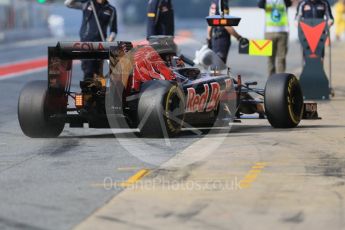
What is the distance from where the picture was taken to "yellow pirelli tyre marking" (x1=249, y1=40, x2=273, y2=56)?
1709 cm

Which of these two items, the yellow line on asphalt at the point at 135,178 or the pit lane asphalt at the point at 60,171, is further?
the yellow line on asphalt at the point at 135,178

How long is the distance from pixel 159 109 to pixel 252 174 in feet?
7.26

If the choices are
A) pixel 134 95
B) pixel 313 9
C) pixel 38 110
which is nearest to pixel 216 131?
pixel 134 95

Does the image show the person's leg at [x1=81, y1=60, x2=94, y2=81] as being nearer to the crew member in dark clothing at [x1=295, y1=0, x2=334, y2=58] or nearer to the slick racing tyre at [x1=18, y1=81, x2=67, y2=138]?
the crew member in dark clothing at [x1=295, y1=0, x2=334, y2=58]

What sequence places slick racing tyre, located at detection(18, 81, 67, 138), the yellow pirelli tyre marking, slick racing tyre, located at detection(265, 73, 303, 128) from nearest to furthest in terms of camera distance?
1. slick racing tyre, located at detection(18, 81, 67, 138)
2. slick racing tyre, located at detection(265, 73, 303, 128)
3. the yellow pirelli tyre marking

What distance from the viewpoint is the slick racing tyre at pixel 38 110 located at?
12305 millimetres

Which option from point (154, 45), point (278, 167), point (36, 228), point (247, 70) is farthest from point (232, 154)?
point (247, 70)

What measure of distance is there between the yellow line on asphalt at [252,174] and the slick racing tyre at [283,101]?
8.28ft

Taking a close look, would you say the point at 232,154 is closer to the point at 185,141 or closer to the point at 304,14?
the point at 185,141

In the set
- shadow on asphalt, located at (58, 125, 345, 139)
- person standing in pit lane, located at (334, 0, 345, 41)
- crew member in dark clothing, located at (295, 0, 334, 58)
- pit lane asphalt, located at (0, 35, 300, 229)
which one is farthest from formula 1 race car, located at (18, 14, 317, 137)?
person standing in pit lane, located at (334, 0, 345, 41)

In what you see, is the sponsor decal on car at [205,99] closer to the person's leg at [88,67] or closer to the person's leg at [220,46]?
the person's leg at [88,67]

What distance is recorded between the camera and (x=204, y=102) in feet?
42.0

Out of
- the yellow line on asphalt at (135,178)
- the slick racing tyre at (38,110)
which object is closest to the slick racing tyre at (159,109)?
the slick racing tyre at (38,110)

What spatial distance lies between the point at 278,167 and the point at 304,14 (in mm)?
9131
